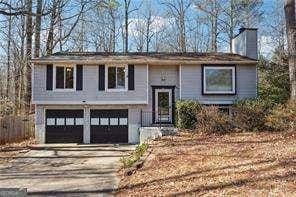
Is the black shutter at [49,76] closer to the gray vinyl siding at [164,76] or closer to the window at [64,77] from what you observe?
the window at [64,77]

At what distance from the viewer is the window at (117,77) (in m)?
30.6

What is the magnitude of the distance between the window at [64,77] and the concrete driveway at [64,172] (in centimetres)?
618

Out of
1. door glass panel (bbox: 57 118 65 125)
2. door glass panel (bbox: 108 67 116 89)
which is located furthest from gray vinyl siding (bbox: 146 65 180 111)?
door glass panel (bbox: 57 118 65 125)

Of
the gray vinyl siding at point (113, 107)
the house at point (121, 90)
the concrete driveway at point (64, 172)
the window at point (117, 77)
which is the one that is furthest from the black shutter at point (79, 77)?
the concrete driveway at point (64, 172)

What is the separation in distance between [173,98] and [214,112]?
9.27 meters

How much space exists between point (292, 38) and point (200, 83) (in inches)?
401

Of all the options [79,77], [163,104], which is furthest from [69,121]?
[163,104]

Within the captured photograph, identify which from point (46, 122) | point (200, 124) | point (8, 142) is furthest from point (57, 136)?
point (200, 124)

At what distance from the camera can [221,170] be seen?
1127cm

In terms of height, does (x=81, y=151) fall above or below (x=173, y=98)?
below

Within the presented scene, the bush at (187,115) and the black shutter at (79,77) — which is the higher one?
the black shutter at (79,77)

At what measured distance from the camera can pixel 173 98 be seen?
102 feet

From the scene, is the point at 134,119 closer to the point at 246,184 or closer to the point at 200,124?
the point at 200,124

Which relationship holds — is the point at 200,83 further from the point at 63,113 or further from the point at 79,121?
the point at 63,113
